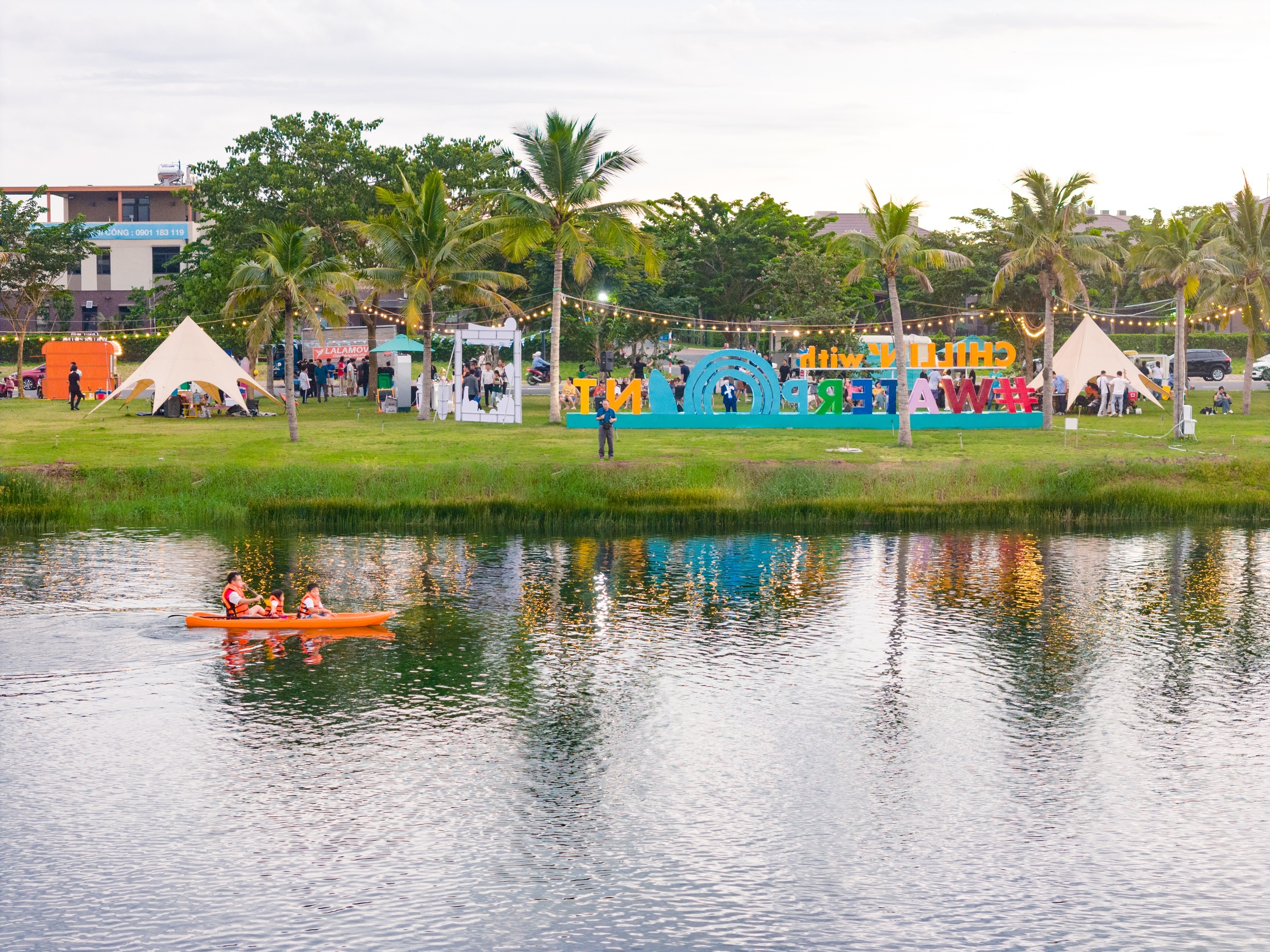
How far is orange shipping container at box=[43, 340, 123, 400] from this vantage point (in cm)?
6856

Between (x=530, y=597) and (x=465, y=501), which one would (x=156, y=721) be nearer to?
(x=530, y=597)

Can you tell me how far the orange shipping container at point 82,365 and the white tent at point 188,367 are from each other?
17171 millimetres

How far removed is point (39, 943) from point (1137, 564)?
2773 cm

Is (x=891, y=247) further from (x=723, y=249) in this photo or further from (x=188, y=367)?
(x=723, y=249)

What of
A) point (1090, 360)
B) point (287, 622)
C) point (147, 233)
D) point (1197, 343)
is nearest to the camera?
point (287, 622)

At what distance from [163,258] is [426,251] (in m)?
60.1

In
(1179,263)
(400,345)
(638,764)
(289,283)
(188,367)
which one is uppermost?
(1179,263)

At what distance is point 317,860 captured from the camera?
16406 millimetres

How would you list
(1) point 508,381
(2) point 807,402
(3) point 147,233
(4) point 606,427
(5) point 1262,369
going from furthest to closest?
(3) point 147,233 → (5) point 1262,369 → (1) point 508,381 → (2) point 807,402 → (4) point 606,427

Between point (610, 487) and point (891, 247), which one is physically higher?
point (891, 247)

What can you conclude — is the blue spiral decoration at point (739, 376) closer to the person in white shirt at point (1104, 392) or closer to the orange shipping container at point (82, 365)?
the person in white shirt at point (1104, 392)

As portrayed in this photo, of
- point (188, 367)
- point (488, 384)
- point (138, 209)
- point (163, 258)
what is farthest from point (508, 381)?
point (138, 209)

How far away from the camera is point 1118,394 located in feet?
194

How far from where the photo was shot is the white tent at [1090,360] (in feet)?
176
